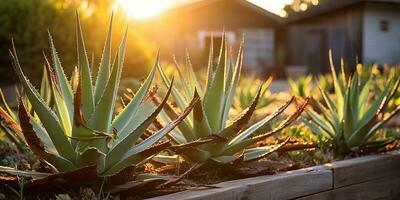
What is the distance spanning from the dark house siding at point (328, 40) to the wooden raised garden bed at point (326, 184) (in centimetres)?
2252

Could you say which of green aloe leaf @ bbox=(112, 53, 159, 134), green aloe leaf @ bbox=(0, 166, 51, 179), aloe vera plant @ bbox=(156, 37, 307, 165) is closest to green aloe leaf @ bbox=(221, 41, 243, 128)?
aloe vera plant @ bbox=(156, 37, 307, 165)

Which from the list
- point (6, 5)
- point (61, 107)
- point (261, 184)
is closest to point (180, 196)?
point (261, 184)

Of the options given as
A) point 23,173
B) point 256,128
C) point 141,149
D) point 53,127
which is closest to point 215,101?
point 256,128

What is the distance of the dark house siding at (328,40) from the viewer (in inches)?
1027

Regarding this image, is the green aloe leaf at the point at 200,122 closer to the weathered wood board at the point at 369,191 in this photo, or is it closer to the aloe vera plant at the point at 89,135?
the aloe vera plant at the point at 89,135

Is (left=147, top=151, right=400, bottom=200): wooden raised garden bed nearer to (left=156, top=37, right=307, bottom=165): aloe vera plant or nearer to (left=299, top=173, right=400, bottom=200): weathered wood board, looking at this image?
(left=299, top=173, right=400, bottom=200): weathered wood board

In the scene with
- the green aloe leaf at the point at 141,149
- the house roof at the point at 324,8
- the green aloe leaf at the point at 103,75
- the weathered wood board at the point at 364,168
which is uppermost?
the house roof at the point at 324,8

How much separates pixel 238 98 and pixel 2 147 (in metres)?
2.83

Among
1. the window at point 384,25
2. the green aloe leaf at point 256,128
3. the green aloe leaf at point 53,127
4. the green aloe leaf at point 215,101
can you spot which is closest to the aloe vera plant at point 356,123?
the green aloe leaf at point 256,128

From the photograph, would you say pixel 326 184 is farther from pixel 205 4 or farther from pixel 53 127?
pixel 205 4

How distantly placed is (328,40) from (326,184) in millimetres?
24165

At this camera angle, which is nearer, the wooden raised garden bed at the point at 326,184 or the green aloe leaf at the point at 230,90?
the wooden raised garden bed at the point at 326,184

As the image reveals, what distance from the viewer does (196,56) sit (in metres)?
27.4

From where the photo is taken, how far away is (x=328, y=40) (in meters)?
26.2
